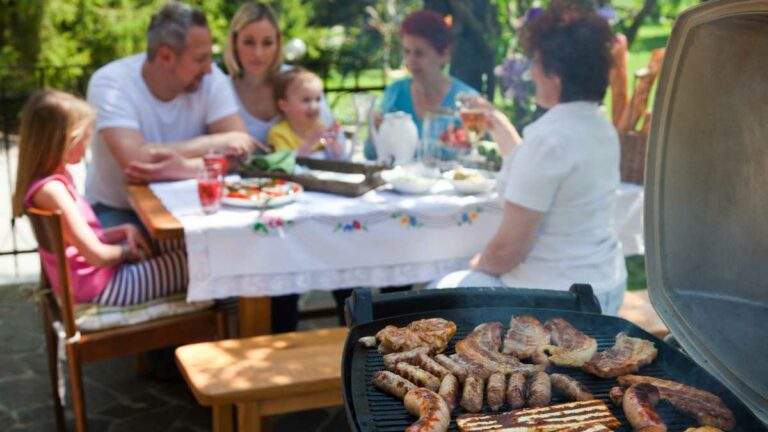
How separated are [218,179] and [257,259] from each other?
35 centimetres

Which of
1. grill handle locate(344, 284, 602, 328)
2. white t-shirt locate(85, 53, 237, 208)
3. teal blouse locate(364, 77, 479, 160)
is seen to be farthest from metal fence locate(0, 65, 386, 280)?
grill handle locate(344, 284, 602, 328)

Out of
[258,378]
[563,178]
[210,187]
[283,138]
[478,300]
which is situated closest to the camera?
[478,300]

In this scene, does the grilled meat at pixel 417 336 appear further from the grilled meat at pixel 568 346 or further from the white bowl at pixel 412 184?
Result: the white bowl at pixel 412 184

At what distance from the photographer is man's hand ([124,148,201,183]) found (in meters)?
3.98

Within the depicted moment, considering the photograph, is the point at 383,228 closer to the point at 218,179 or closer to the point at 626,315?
the point at 218,179

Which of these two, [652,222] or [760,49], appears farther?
[652,222]

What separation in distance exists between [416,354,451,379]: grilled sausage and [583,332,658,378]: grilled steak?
13.1 inches

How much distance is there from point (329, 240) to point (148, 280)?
0.81 metres

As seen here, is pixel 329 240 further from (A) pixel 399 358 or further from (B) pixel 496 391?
(B) pixel 496 391

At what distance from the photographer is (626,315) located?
371 cm

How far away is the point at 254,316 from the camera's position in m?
3.58

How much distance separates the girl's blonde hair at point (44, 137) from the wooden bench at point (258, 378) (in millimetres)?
1044

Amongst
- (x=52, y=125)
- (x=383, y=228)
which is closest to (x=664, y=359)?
(x=383, y=228)

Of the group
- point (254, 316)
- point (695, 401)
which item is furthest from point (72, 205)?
point (695, 401)
